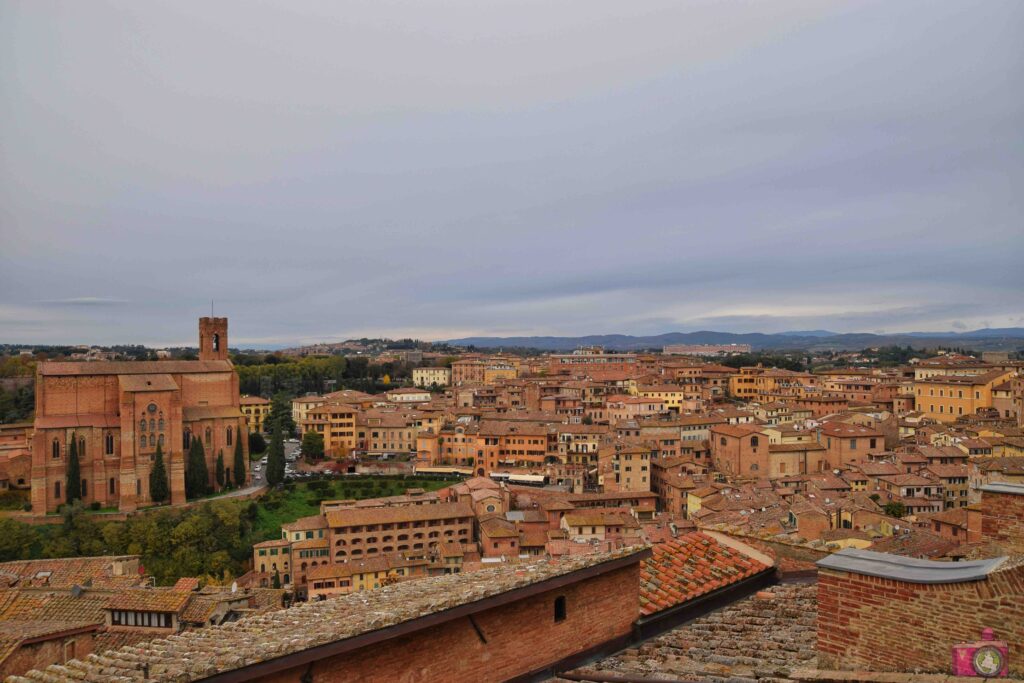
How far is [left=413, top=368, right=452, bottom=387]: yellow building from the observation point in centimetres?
6828

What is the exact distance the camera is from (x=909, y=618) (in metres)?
2.65

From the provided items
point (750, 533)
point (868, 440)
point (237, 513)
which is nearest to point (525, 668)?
point (750, 533)

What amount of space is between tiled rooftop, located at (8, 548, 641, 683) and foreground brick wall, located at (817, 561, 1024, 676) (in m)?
1.38

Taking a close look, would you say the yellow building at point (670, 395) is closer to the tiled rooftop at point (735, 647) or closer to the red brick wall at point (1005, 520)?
the tiled rooftop at point (735, 647)

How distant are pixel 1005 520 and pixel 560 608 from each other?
2.23 metres

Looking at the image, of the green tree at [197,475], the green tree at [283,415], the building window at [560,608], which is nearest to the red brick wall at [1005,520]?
the building window at [560,608]

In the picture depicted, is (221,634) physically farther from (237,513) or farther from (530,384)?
(530,384)

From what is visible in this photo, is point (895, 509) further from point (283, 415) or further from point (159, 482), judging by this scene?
point (283, 415)

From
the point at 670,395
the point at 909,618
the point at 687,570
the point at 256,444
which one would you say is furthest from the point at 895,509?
the point at 256,444

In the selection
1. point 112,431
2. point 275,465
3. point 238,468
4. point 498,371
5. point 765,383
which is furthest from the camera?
point 498,371

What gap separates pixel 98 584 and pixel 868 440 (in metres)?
28.0

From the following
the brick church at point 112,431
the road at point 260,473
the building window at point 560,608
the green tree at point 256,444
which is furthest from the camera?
the green tree at point 256,444

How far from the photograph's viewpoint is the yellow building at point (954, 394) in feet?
120

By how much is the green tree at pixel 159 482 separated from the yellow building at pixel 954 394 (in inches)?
1417
